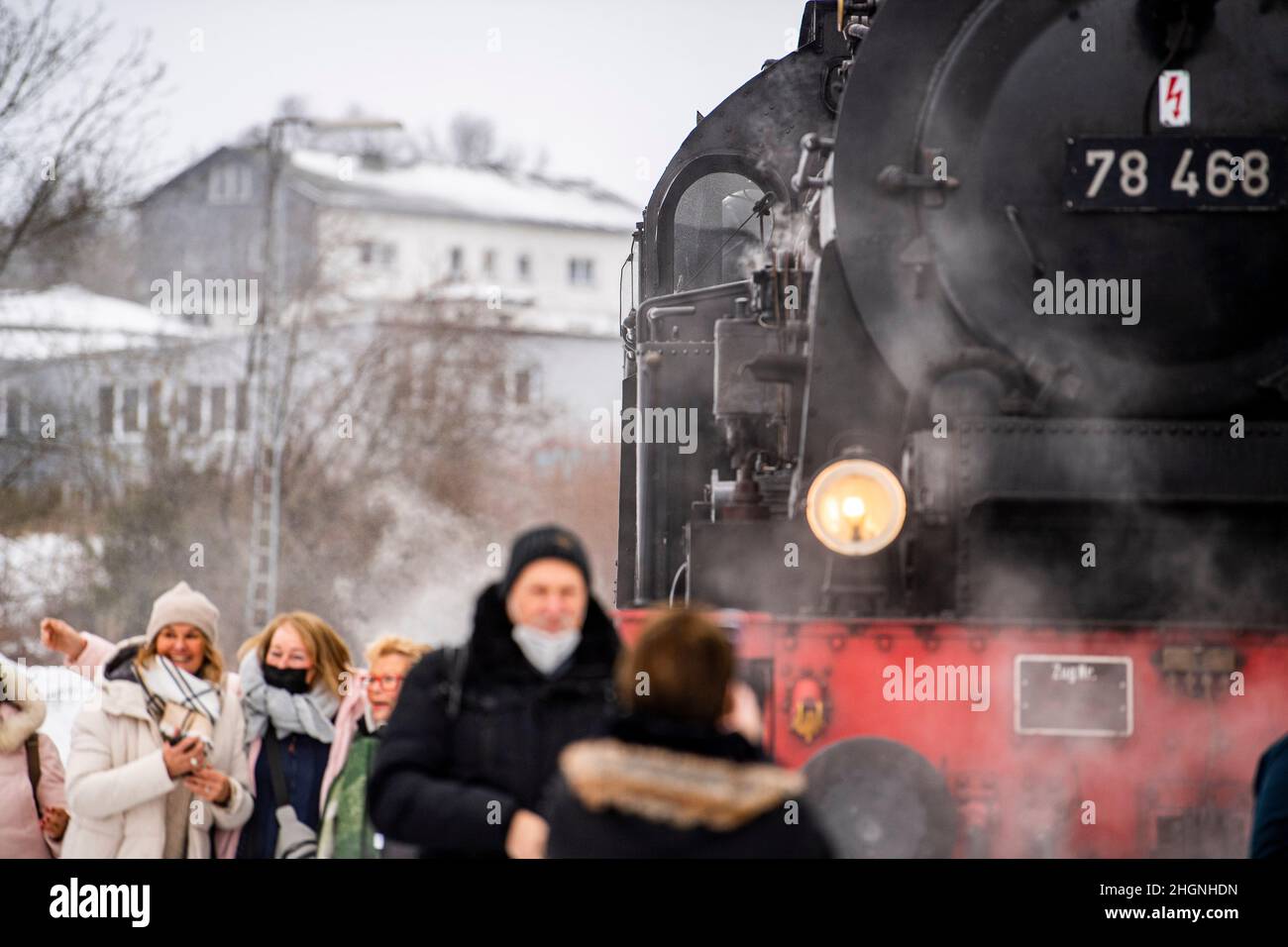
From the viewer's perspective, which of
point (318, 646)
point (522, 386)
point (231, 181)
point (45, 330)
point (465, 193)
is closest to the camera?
point (318, 646)

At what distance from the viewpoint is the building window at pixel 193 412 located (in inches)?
922

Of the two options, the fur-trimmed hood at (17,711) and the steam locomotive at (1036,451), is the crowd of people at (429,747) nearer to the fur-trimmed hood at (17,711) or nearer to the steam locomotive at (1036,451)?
the fur-trimmed hood at (17,711)

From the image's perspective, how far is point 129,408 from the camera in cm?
2203

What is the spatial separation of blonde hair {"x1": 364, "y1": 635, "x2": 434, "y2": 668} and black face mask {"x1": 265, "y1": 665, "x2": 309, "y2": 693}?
23 cm

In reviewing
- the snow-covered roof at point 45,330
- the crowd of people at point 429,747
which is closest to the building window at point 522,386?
the snow-covered roof at point 45,330

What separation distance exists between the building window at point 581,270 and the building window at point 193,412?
25670 millimetres

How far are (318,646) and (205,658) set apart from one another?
1.12ft

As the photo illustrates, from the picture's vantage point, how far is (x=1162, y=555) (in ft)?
16.2

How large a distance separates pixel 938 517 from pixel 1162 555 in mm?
633
